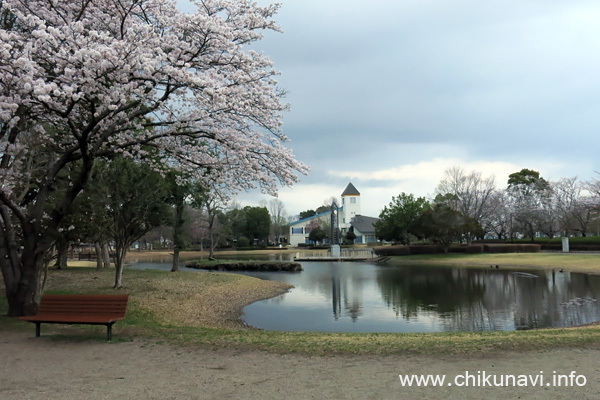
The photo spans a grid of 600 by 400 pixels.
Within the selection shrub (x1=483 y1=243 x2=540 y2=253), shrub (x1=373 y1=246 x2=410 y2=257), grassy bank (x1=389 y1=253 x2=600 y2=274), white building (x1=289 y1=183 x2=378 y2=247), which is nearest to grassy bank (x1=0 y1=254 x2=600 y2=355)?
grassy bank (x1=389 y1=253 x2=600 y2=274)

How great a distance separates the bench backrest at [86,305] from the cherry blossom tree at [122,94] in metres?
2.20

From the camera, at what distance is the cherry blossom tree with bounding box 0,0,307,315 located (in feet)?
26.9

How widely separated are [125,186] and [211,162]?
26.6 feet

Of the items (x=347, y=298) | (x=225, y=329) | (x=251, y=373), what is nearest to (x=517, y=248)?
(x=347, y=298)

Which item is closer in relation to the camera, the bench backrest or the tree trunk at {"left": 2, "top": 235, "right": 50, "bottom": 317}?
the bench backrest

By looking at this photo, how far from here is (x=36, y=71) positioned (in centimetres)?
764

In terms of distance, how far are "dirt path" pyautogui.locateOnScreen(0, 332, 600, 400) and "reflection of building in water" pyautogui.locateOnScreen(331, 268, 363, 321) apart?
831cm

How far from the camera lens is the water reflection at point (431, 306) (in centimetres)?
1305

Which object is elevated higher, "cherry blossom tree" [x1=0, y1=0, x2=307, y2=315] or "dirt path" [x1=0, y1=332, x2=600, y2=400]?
"cherry blossom tree" [x1=0, y1=0, x2=307, y2=315]

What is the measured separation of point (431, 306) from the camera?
53.8ft

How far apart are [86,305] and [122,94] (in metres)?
4.23

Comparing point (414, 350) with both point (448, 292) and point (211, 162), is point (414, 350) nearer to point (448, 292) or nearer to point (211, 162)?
point (211, 162)

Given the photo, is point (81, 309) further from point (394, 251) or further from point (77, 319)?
point (394, 251)

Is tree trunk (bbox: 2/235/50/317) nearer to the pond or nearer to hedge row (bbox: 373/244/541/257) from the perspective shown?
the pond
